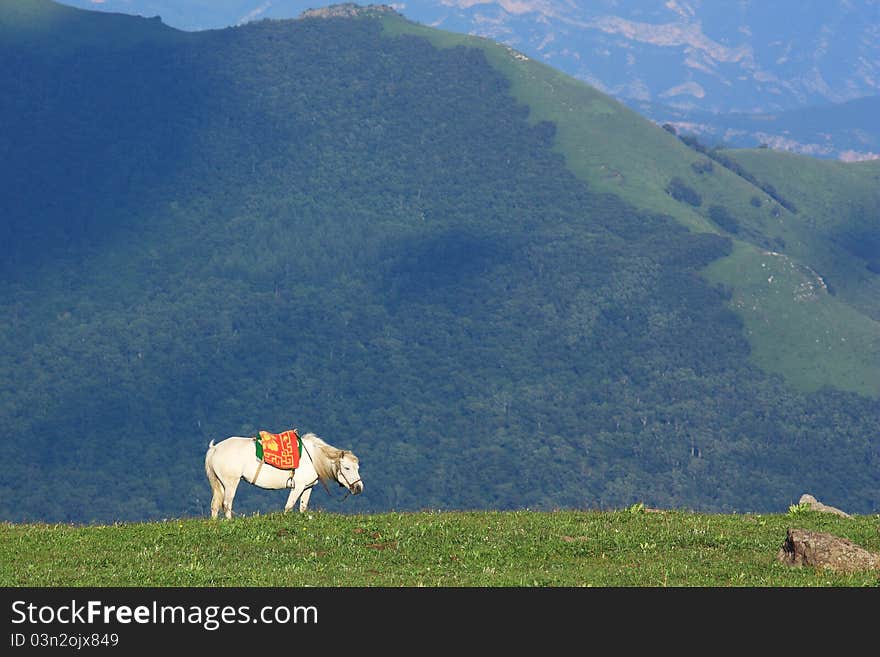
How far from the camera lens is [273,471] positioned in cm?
4219

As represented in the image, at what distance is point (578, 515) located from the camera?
1606 inches

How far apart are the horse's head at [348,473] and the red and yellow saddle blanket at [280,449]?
1.30 metres

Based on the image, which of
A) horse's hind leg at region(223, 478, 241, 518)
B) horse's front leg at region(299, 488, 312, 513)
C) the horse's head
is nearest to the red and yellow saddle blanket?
horse's front leg at region(299, 488, 312, 513)

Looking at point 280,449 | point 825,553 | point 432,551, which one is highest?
point 825,553

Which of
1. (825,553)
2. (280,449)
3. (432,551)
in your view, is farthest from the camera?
(280,449)

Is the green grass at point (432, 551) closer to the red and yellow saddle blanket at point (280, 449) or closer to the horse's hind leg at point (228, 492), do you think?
the red and yellow saddle blanket at point (280, 449)

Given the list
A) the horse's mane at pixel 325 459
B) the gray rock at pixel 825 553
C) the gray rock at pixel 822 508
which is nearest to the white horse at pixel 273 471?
the horse's mane at pixel 325 459

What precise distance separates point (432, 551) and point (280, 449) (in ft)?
28.1

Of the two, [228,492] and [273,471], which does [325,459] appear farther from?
[228,492]

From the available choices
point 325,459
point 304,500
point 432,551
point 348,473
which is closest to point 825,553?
point 432,551

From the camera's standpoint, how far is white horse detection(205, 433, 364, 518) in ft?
138
